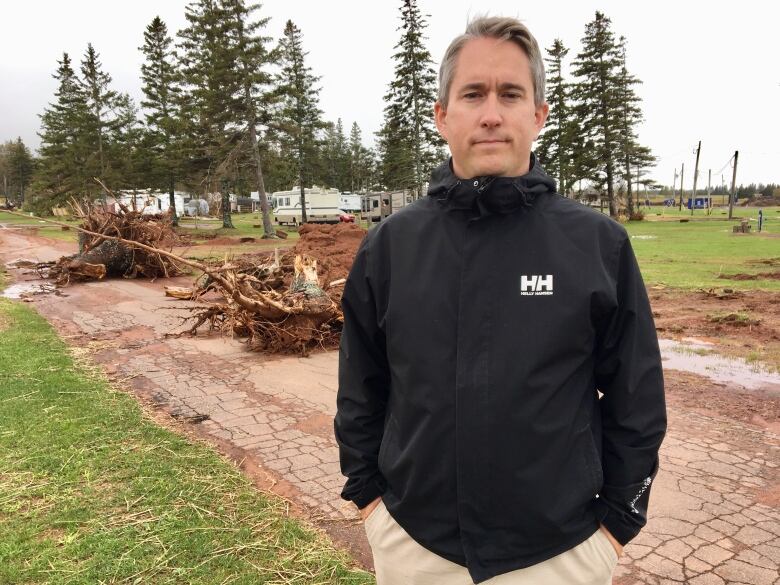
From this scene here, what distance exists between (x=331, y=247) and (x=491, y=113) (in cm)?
1213

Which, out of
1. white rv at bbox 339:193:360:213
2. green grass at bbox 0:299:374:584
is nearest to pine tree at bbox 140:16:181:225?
white rv at bbox 339:193:360:213

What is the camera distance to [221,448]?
15.6ft

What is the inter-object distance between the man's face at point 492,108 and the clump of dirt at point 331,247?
348 inches

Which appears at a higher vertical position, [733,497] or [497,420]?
[497,420]

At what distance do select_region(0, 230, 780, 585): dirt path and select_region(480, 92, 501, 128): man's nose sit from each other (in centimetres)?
256

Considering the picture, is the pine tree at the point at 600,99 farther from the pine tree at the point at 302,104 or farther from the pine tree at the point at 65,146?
the pine tree at the point at 65,146

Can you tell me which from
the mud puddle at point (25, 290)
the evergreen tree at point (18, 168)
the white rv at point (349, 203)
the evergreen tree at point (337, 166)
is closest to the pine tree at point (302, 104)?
the white rv at point (349, 203)

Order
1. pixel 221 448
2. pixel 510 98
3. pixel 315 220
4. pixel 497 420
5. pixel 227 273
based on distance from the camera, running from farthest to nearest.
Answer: pixel 315 220, pixel 227 273, pixel 221 448, pixel 510 98, pixel 497 420

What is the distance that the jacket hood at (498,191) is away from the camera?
1.59 m

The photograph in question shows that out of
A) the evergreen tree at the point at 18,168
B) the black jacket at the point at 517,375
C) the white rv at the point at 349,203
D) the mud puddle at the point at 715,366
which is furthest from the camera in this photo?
the evergreen tree at the point at 18,168

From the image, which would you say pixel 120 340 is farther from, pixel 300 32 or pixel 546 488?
pixel 300 32

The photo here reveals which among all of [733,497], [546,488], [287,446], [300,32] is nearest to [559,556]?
[546,488]

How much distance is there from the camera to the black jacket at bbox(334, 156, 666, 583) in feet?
5.03

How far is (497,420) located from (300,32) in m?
49.9
